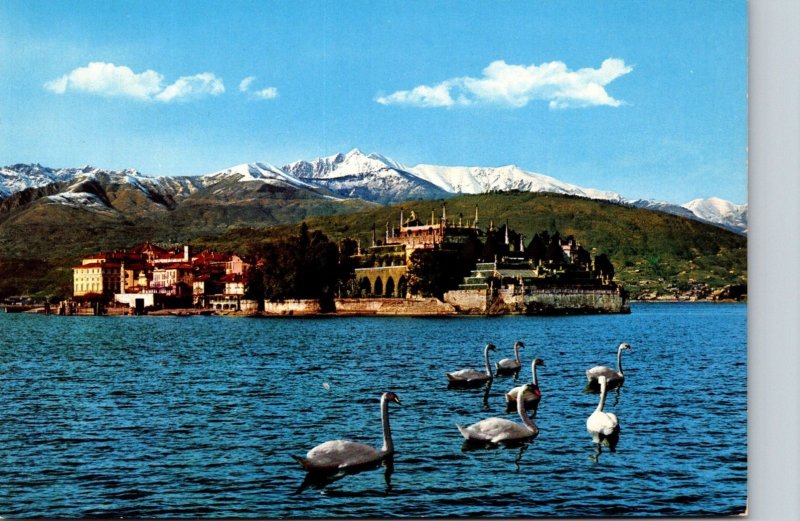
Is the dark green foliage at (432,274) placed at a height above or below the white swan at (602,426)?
above

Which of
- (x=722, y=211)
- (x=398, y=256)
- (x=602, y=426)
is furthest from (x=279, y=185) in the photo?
(x=398, y=256)

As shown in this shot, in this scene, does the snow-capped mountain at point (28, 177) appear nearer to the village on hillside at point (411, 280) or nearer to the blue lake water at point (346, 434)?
the blue lake water at point (346, 434)

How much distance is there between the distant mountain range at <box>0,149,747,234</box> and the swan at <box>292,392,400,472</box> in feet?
27.2

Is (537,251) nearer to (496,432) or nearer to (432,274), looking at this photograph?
(432,274)

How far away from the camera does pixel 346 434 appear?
1331 centimetres

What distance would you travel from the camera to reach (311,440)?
42.1 ft

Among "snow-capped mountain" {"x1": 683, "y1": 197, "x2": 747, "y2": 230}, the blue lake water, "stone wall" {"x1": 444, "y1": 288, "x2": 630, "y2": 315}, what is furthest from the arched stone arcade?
"snow-capped mountain" {"x1": 683, "y1": 197, "x2": 747, "y2": 230}

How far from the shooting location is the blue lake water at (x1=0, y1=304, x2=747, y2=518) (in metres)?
10.2

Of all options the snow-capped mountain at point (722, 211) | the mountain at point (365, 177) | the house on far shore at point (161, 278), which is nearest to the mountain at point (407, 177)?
the mountain at point (365, 177)

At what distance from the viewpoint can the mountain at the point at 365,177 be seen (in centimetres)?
2230

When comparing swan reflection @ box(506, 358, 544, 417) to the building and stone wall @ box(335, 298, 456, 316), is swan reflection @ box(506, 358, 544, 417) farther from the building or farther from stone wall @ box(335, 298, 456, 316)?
the building

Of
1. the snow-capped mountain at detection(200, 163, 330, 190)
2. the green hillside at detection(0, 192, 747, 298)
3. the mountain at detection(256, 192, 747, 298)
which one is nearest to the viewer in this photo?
the snow-capped mountain at detection(200, 163, 330, 190)

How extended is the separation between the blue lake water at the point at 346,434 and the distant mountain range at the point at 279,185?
4270 millimetres

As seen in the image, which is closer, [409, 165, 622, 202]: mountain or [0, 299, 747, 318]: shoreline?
[409, 165, 622, 202]: mountain
